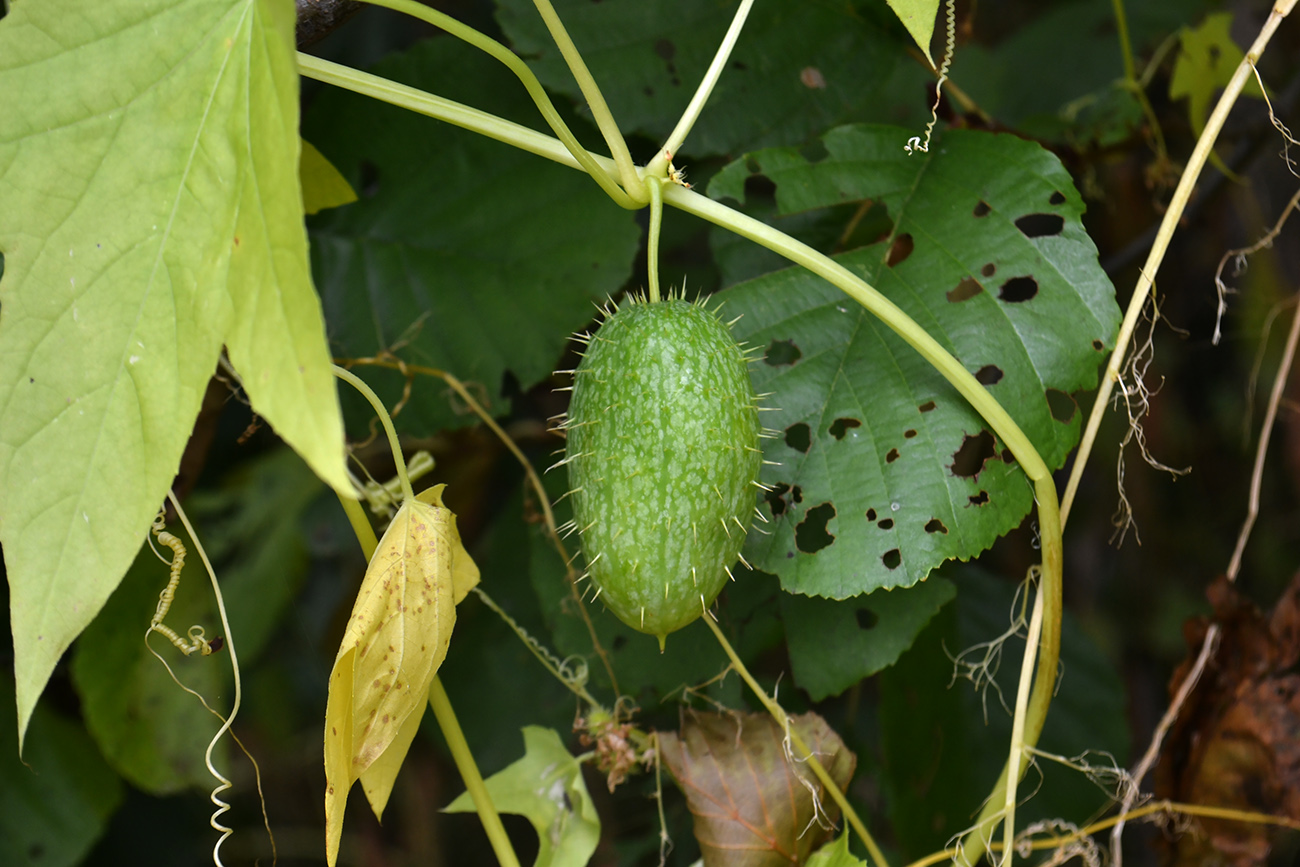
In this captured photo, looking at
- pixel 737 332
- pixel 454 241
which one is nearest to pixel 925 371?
pixel 737 332

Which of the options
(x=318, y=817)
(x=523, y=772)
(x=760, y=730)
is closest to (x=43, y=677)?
(x=523, y=772)

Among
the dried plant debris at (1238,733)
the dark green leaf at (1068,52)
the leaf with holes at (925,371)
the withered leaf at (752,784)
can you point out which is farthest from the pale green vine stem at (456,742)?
the dark green leaf at (1068,52)

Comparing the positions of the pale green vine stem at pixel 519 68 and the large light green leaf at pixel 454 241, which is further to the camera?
the large light green leaf at pixel 454 241

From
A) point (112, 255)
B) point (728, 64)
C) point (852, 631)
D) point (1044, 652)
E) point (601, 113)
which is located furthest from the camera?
point (728, 64)

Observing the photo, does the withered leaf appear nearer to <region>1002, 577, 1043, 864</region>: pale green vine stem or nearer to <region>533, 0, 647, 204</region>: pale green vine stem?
<region>1002, 577, 1043, 864</region>: pale green vine stem

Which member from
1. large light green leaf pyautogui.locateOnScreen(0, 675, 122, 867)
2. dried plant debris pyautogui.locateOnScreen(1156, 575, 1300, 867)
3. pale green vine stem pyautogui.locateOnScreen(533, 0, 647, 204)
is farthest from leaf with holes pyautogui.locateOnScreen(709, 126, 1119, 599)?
large light green leaf pyautogui.locateOnScreen(0, 675, 122, 867)

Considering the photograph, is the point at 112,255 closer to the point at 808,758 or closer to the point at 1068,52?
the point at 808,758

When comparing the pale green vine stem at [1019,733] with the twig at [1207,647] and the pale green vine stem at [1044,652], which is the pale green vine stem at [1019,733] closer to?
the pale green vine stem at [1044,652]
